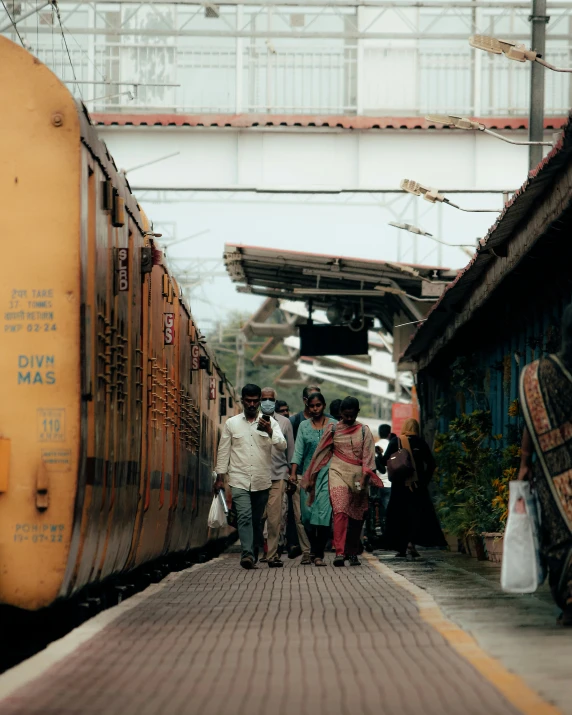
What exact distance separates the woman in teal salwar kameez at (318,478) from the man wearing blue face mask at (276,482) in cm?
18

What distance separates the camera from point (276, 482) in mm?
15062

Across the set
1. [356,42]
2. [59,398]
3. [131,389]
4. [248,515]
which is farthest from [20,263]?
[356,42]

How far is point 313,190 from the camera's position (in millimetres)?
21250

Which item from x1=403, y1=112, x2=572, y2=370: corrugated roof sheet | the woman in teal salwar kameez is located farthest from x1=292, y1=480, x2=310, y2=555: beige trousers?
x1=403, y1=112, x2=572, y2=370: corrugated roof sheet

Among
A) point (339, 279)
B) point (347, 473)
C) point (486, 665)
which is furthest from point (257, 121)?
point (486, 665)

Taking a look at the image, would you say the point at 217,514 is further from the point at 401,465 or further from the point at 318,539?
the point at 401,465

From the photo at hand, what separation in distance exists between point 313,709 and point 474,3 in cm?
1750

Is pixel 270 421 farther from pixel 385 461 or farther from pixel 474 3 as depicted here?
pixel 474 3

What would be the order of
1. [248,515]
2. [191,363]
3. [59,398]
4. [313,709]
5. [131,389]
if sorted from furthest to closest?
[191,363]
[248,515]
[131,389]
[59,398]
[313,709]

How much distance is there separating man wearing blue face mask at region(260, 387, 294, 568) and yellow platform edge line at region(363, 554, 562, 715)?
452 cm

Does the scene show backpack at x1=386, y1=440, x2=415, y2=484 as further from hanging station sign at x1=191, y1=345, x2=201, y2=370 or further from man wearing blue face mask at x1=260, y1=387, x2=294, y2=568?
hanging station sign at x1=191, y1=345, x2=201, y2=370

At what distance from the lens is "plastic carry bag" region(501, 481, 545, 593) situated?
7.89m

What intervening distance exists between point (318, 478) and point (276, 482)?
51cm

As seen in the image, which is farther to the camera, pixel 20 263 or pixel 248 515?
pixel 248 515
